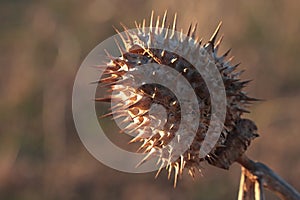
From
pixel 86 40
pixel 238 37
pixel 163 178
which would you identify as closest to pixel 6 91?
pixel 86 40

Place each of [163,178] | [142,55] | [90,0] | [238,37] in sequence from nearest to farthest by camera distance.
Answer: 1. [142,55]
2. [163,178]
3. [238,37]
4. [90,0]

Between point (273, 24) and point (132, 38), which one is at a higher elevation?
point (273, 24)

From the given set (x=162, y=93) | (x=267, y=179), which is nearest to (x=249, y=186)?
(x=267, y=179)

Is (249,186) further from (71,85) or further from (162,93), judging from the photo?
(71,85)

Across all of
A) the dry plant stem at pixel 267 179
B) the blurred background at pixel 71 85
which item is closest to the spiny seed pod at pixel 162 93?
the dry plant stem at pixel 267 179

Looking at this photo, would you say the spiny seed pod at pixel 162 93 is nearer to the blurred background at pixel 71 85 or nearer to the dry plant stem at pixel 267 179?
the dry plant stem at pixel 267 179

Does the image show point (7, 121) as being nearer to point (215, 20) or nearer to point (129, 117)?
point (215, 20)
